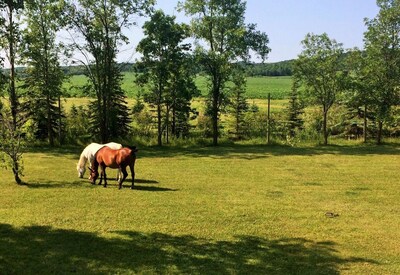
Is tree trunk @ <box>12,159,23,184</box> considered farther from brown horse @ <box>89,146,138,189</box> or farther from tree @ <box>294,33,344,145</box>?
tree @ <box>294,33,344,145</box>

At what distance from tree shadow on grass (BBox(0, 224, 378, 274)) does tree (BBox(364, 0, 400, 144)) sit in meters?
21.3

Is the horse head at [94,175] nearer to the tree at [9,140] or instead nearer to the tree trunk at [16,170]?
the tree trunk at [16,170]

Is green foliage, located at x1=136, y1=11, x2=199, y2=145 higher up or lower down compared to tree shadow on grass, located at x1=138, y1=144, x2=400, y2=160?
higher up

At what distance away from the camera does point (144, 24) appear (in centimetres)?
2692

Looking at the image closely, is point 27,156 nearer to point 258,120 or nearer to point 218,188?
point 218,188

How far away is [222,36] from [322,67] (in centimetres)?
724

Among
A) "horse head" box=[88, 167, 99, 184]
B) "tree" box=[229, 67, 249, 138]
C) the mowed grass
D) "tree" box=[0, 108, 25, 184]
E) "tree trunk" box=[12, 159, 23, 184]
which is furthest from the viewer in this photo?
"tree" box=[229, 67, 249, 138]

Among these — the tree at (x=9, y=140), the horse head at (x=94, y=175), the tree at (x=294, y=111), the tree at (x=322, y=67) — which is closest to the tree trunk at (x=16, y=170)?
the tree at (x=9, y=140)

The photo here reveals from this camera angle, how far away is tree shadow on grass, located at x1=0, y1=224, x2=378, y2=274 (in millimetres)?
7969

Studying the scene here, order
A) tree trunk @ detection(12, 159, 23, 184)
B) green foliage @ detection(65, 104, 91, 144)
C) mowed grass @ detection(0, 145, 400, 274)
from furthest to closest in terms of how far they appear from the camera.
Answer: green foliage @ detection(65, 104, 91, 144)
tree trunk @ detection(12, 159, 23, 184)
mowed grass @ detection(0, 145, 400, 274)

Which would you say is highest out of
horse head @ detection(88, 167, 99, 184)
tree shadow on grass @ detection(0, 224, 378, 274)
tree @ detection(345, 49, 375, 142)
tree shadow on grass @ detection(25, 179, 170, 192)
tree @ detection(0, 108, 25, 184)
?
tree @ detection(345, 49, 375, 142)

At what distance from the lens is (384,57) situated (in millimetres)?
27828

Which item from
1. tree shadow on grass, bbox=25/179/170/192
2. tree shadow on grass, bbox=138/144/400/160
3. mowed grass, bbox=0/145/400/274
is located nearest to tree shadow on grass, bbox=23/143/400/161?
tree shadow on grass, bbox=138/144/400/160

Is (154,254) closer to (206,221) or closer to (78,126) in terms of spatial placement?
(206,221)
